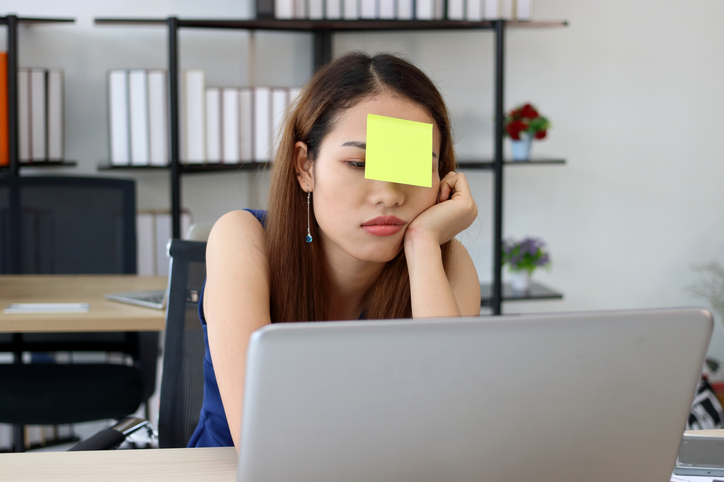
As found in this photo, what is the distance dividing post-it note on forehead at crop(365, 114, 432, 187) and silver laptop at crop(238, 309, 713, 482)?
37 centimetres

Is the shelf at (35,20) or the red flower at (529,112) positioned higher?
the shelf at (35,20)

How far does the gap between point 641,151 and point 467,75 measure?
870mm

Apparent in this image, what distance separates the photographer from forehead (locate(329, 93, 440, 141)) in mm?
995

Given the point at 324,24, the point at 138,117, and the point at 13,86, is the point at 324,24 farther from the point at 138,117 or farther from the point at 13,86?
the point at 13,86

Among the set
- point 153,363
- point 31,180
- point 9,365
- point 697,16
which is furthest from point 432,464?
point 697,16

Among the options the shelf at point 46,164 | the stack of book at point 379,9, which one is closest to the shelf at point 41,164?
the shelf at point 46,164

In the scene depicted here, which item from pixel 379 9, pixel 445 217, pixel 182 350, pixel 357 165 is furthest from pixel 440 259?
pixel 379 9

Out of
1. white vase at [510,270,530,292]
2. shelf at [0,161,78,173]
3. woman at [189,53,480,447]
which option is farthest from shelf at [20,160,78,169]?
white vase at [510,270,530,292]

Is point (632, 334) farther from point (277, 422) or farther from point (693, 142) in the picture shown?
point (693, 142)

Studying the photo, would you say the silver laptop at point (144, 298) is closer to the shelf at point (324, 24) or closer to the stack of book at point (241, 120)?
the stack of book at point (241, 120)

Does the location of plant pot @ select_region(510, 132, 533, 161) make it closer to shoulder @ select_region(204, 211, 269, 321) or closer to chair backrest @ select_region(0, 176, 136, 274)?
chair backrest @ select_region(0, 176, 136, 274)

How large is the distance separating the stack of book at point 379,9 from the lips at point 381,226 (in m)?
1.55

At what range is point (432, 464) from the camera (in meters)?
0.53

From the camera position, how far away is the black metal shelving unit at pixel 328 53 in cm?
220
